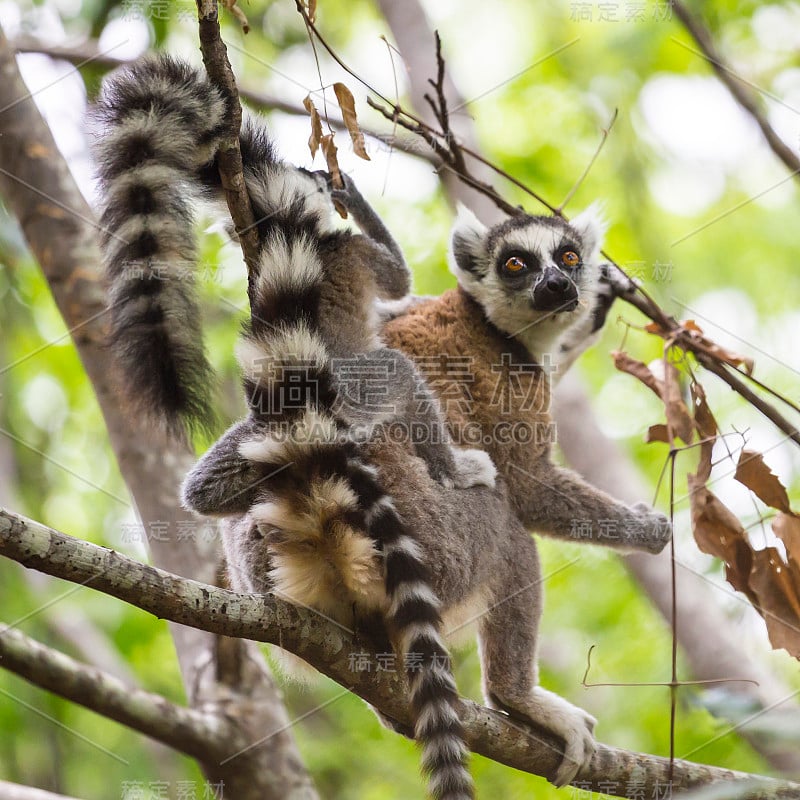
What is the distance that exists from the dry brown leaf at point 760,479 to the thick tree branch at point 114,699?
10.4 ft

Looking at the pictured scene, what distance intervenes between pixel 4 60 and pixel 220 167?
3139mm

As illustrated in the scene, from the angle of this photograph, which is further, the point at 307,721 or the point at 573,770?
the point at 307,721

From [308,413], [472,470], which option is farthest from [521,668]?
[308,413]

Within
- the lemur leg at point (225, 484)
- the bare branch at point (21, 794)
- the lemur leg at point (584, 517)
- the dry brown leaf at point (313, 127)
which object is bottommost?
the bare branch at point (21, 794)

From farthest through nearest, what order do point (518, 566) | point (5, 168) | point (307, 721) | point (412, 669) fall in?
point (307, 721) → point (5, 168) → point (518, 566) → point (412, 669)

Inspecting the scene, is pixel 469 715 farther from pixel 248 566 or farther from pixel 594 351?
pixel 594 351

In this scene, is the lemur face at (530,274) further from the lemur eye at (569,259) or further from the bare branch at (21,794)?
the bare branch at (21,794)

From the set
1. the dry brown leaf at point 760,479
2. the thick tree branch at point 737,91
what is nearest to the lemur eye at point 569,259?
the thick tree branch at point 737,91

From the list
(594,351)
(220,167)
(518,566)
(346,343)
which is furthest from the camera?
(594,351)

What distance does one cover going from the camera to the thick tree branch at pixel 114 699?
398cm

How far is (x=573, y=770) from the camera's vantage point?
3.96m

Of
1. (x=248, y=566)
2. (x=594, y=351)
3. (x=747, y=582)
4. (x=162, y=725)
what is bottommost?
(x=162, y=725)

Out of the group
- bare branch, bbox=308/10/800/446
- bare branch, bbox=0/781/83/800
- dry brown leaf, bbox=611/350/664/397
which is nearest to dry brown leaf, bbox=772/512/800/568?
bare branch, bbox=308/10/800/446

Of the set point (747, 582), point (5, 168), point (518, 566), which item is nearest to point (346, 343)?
A: point (518, 566)
